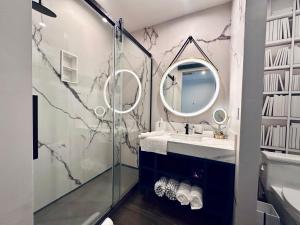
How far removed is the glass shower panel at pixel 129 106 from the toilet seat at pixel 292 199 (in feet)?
5.13

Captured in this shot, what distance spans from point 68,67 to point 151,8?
1.26 m

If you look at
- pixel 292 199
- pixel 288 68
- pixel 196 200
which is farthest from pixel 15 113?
pixel 288 68

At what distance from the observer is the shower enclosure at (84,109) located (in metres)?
1.46

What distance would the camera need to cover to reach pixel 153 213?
5.25 feet

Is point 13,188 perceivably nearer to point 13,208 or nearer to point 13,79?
point 13,208

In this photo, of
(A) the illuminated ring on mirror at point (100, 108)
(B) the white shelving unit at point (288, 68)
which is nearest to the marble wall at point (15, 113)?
(A) the illuminated ring on mirror at point (100, 108)

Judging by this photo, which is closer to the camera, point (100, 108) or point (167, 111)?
point (100, 108)

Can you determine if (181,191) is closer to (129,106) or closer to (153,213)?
(153,213)

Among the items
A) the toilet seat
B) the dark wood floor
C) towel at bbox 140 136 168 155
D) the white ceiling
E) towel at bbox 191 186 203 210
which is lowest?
the dark wood floor

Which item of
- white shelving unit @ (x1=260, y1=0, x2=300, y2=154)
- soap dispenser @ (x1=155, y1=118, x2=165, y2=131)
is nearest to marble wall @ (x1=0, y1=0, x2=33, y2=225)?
soap dispenser @ (x1=155, y1=118, x2=165, y2=131)

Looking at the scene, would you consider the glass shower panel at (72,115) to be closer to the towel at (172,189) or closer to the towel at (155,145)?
the towel at (155,145)

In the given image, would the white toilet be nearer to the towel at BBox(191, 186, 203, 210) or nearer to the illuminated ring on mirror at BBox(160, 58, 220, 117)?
the towel at BBox(191, 186, 203, 210)

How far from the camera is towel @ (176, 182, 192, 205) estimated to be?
1.50 metres

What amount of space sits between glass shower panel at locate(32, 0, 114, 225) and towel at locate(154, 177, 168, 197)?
0.53m
